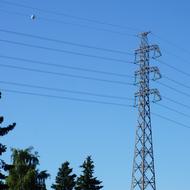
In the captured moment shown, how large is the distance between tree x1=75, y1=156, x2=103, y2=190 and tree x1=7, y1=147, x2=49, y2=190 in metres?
5.00

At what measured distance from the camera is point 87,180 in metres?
77.8

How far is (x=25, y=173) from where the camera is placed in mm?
79500

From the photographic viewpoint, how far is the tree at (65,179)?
79.7 metres

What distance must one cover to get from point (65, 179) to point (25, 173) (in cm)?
469

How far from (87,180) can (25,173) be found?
741cm

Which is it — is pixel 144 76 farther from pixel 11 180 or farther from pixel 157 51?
pixel 11 180

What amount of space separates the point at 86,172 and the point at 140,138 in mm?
21113

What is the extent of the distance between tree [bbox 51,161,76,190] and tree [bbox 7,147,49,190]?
2130 millimetres

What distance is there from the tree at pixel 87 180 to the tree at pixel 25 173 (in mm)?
5004

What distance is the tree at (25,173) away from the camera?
3049 inches

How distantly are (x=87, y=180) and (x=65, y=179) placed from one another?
3.51m

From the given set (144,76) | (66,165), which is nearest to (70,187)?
(66,165)

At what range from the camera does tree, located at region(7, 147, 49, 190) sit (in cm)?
7744

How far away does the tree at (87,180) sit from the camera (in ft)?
255
